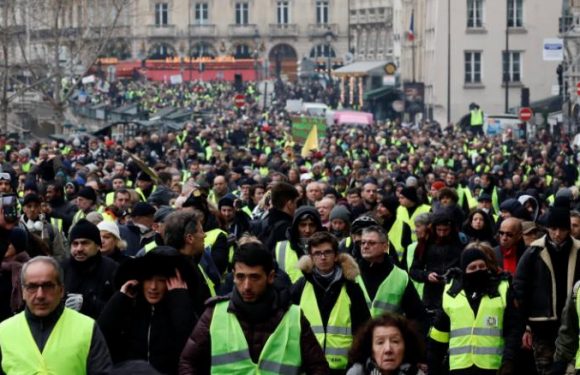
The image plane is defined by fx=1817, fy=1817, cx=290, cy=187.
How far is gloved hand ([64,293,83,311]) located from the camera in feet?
33.4

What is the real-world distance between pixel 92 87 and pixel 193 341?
287 feet

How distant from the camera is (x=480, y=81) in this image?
71.0 meters

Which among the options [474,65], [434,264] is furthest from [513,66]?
[434,264]

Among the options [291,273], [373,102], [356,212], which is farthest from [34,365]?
[373,102]

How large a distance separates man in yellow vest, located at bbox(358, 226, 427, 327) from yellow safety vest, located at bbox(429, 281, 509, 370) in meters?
0.21

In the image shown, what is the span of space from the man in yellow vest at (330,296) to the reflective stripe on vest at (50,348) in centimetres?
198

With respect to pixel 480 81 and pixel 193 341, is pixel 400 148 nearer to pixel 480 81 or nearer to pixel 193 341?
pixel 480 81

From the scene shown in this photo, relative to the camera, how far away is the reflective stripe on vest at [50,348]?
27.3 ft

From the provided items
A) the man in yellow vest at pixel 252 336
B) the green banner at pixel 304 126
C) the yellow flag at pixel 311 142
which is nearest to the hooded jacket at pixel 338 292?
the man in yellow vest at pixel 252 336

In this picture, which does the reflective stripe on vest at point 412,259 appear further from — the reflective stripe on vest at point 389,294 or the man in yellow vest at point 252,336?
the man in yellow vest at point 252,336

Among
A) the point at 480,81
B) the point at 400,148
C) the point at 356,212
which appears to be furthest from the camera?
the point at 480,81

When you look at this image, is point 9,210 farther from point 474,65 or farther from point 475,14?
point 474,65

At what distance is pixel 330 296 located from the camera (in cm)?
1010

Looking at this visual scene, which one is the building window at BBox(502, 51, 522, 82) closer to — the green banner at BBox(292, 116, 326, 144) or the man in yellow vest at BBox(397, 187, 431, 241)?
the green banner at BBox(292, 116, 326, 144)
